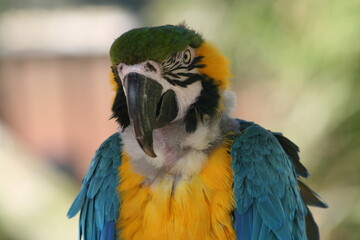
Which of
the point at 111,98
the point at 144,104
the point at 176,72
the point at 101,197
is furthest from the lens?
the point at 111,98

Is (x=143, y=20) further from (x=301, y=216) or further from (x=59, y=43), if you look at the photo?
(x=301, y=216)

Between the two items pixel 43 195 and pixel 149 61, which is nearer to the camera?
pixel 149 61

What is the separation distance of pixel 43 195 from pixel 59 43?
5.84 ft

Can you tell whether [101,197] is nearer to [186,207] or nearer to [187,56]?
[186,207]

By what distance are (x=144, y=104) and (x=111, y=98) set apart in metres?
2.44

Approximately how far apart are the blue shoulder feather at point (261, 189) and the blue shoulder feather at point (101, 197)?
0.43m

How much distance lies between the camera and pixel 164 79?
6.50 ft

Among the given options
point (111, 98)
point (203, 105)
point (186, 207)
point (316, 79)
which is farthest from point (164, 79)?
point (316, 79)

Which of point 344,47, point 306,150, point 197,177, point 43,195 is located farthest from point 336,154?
point 197,177

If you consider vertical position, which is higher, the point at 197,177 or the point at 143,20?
the point at 197,177

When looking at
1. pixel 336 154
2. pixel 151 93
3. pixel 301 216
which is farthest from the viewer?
pixel 336 154

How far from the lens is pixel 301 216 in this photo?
7.32 feet

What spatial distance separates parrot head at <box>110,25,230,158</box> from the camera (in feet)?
6.21

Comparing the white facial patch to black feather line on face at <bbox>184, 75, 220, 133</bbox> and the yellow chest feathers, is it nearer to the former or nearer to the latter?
black feather line on face at <bbox>184, 75, 220, 133</bbox>
